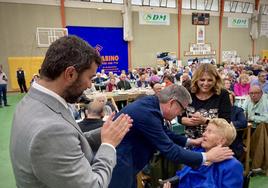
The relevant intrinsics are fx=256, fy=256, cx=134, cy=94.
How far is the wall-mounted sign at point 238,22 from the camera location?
1925 centimetres

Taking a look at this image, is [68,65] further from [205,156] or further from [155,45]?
[155,45]

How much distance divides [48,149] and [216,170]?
56.7 inches

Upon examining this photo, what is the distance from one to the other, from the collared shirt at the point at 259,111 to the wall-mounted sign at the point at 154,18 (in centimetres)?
1276

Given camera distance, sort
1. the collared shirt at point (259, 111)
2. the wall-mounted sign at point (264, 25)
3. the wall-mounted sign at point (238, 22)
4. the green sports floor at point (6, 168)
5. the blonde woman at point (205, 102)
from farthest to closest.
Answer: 1. the wall-mounted sign at point (264, 25)
2. the wall-mounted sign at point (238, 22)
3. the collared shirt at point (259, 111)
4. the green sports floor at point (6, 168)
5. the blonde woman at point (205, 102)

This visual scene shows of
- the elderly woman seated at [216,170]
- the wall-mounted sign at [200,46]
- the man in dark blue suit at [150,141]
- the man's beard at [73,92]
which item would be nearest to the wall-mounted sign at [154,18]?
the wall-mounted sign at [200,46]

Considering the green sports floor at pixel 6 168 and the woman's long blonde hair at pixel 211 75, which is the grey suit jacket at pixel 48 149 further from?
the green sports floor at pixel 6 168

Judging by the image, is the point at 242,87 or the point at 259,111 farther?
the point at 242,87

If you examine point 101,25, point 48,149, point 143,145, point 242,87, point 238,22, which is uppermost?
point 238,22

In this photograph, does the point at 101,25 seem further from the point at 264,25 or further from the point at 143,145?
the point at 264,25

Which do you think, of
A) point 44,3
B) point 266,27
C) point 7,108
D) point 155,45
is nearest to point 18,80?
point 7,108

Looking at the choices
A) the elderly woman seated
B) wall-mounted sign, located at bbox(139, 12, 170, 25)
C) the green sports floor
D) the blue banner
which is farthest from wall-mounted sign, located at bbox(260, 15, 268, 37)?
the elderly woman seated

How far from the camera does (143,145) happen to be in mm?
1777

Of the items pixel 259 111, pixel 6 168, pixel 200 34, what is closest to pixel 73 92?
pixel 259 111

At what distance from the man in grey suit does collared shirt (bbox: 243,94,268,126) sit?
2.91 m
